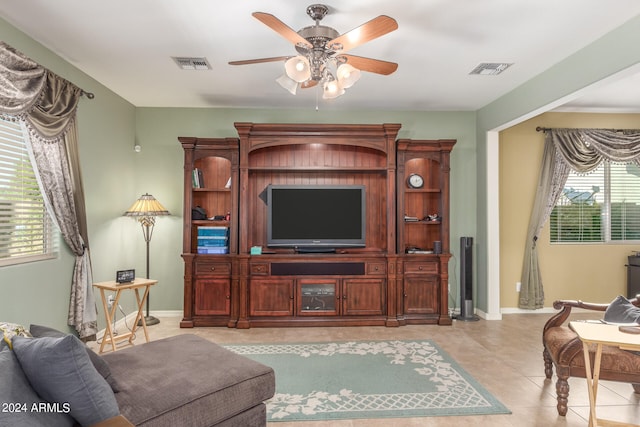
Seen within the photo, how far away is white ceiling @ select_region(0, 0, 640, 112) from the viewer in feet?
8.96

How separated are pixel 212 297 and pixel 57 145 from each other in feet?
7.59

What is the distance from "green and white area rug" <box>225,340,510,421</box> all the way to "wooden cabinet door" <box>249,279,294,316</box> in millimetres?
718

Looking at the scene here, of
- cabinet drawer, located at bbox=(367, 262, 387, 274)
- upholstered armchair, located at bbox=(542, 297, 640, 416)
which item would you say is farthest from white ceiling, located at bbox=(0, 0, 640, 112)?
upholstered armchair, located at bbox=(542, 297, 640, 416)

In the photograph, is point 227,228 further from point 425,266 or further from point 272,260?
point 425,266

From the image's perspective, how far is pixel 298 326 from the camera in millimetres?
4660

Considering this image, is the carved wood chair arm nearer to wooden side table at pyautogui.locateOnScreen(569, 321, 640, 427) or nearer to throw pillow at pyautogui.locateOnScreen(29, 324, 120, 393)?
wooden side table at pyautogui.locateOnScreen(569, 321, 640, 427)

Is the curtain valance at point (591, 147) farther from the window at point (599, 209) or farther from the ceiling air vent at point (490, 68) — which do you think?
the ceiling air vent at point (490, 68)

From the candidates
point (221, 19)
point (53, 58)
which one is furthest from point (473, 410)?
point (53, 58)

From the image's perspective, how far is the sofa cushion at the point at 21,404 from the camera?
1.35 m

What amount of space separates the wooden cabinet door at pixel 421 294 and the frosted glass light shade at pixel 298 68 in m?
3.10

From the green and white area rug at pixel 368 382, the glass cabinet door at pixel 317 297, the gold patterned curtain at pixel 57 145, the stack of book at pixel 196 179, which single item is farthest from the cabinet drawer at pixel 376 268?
the gold patterned curtain at pixel 57 145

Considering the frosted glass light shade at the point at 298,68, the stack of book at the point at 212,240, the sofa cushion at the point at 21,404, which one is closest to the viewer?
the sofa cushion at the point at 21,404

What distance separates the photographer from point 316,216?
16.3ft

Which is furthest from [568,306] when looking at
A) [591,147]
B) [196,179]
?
[196,179]
